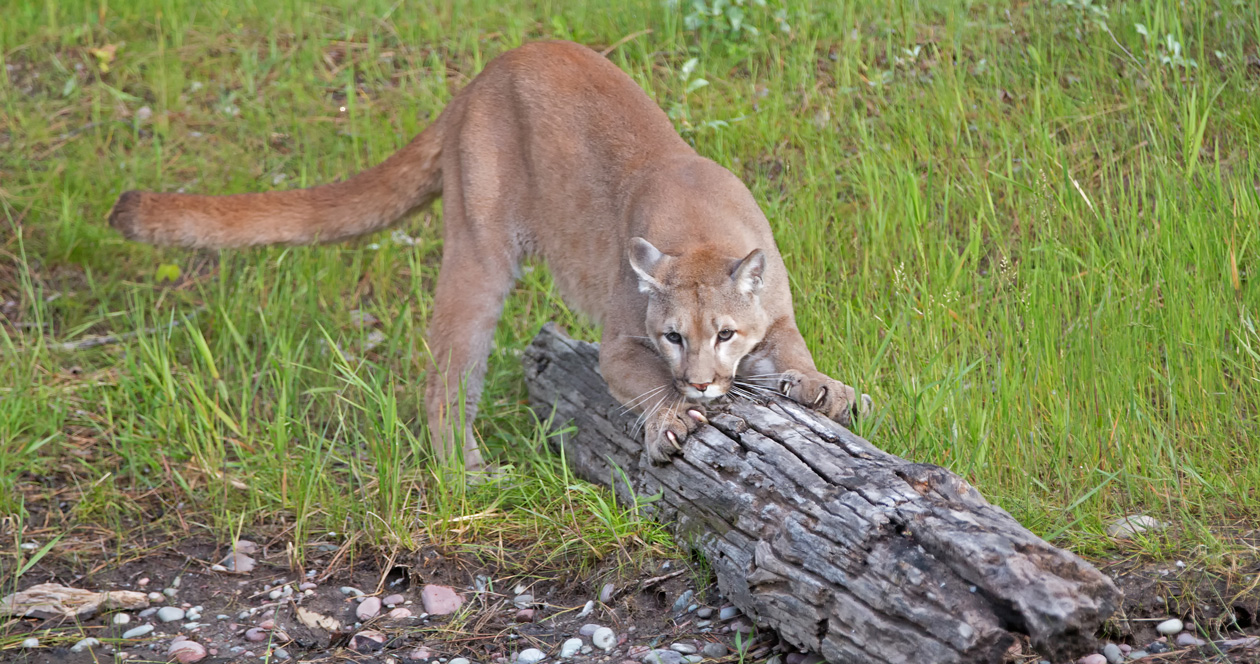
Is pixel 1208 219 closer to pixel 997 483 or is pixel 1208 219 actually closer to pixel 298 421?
pixel 997 483

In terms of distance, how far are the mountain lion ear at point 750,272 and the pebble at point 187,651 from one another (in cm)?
211

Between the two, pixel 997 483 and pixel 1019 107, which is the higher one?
pixel 1019 107

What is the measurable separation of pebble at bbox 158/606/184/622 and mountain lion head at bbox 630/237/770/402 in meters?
1.85

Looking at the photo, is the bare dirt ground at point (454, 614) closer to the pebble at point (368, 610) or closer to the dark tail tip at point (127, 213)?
the pebble at point (368, 610)

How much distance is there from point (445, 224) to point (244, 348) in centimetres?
106

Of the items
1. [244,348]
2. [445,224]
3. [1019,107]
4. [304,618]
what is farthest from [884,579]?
[1019,107]

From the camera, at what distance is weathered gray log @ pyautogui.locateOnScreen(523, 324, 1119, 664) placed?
2.49 m

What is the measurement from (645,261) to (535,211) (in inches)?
45.1

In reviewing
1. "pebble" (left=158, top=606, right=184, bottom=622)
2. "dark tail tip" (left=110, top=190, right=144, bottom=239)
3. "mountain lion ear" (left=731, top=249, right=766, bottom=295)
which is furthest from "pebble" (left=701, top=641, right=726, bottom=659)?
"dark tail tip" (left=110, top=190, right=144, bottom=239)

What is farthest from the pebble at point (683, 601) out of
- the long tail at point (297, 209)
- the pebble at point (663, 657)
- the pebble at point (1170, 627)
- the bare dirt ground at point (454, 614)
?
the long tail at point (297, 209)

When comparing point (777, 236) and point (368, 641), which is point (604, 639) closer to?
point (368, 641)

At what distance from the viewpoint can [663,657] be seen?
312 cm

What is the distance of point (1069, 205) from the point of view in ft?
16.1

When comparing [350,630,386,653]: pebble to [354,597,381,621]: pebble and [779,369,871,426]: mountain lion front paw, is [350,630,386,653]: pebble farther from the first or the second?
[779,369,871,426]: mountain lion front paw
